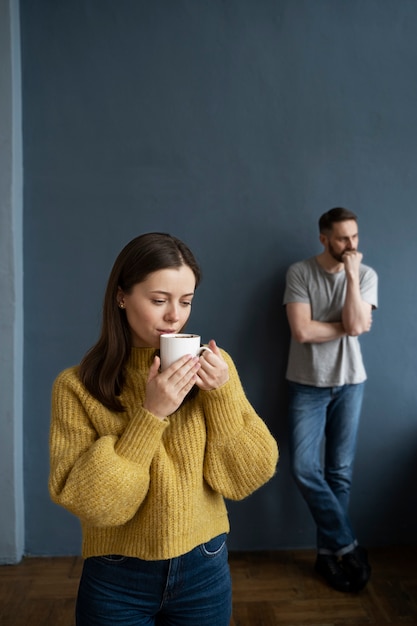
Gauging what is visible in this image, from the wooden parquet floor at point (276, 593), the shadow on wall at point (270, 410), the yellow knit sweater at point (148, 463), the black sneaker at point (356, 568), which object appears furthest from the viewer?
the shadow on wall at point (270, 410)

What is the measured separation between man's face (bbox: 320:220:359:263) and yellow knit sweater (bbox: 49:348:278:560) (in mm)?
1469

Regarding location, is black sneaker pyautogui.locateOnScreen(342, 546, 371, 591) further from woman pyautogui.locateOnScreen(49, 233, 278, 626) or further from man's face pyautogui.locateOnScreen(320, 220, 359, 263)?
woman pyautogui.locateOnScreen(49, 233, 278, 626)

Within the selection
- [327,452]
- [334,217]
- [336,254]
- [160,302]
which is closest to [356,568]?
[327,452]

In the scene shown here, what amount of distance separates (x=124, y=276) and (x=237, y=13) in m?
2.01

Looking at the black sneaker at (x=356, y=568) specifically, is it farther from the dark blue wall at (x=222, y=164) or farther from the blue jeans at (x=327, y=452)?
the dark blue wall at (x=222, y=164)

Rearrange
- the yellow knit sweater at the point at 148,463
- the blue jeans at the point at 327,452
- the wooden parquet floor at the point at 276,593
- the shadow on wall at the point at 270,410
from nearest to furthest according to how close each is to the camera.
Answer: the yellow knit sweater at the point at 148,463
the wooden parquet floor at the point at 276,593
the blue jeans at the point at 327,452
the shadow on wall at the point at 270,410

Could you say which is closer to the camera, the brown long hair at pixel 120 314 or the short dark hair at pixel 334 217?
the brown long hair at pixel 120 314

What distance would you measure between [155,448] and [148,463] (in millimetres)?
32

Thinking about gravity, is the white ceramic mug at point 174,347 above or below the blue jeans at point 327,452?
above

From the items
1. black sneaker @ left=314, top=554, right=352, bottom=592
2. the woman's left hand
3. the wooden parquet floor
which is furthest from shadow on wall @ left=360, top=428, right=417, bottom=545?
the woman's left hand

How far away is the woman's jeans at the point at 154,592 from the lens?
3.77 ft

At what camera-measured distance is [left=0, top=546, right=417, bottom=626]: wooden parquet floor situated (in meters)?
2.30

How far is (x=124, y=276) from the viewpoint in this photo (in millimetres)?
1197

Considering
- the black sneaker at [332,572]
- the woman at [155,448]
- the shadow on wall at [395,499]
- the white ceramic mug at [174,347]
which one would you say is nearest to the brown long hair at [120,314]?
the woman at [155,448]
